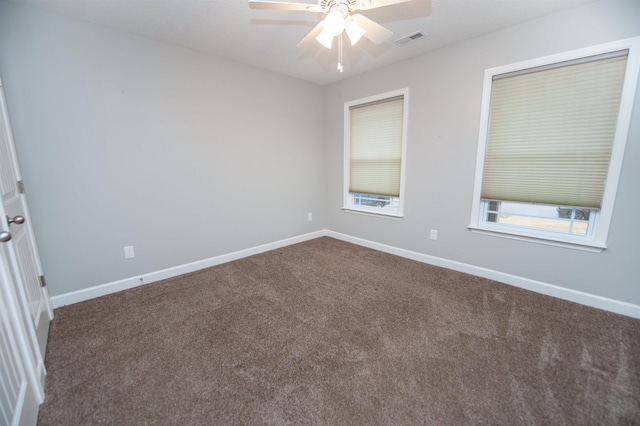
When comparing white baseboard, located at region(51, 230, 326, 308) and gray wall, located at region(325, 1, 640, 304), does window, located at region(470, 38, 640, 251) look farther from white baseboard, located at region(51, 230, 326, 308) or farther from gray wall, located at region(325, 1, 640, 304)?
white baseboard, located at region(51, 230, 326, 308)

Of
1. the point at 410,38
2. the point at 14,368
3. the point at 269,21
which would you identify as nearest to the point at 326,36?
the point at 269,21

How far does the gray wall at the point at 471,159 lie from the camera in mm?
1991

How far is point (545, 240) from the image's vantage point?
2355 millimetres

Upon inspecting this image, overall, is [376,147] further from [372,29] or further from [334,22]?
[334,22]

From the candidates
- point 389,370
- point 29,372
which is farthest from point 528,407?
point 29,372

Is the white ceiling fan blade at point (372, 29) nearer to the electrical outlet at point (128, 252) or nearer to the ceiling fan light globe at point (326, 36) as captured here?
the ceiling fan light globe at point (326, 36)

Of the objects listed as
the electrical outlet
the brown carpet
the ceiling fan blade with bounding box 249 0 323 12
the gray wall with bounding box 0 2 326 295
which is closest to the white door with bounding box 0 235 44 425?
the brown carpet

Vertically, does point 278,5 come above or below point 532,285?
above

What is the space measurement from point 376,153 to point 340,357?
2702mm

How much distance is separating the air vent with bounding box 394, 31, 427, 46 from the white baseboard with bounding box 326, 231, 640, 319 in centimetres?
238

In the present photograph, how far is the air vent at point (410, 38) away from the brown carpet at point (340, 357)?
2.47 meters

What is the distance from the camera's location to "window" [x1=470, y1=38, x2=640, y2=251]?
6.56 ft

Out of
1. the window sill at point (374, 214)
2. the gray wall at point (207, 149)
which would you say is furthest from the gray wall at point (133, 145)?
the window sill at point (374, 214)

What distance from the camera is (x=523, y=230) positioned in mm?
2529
